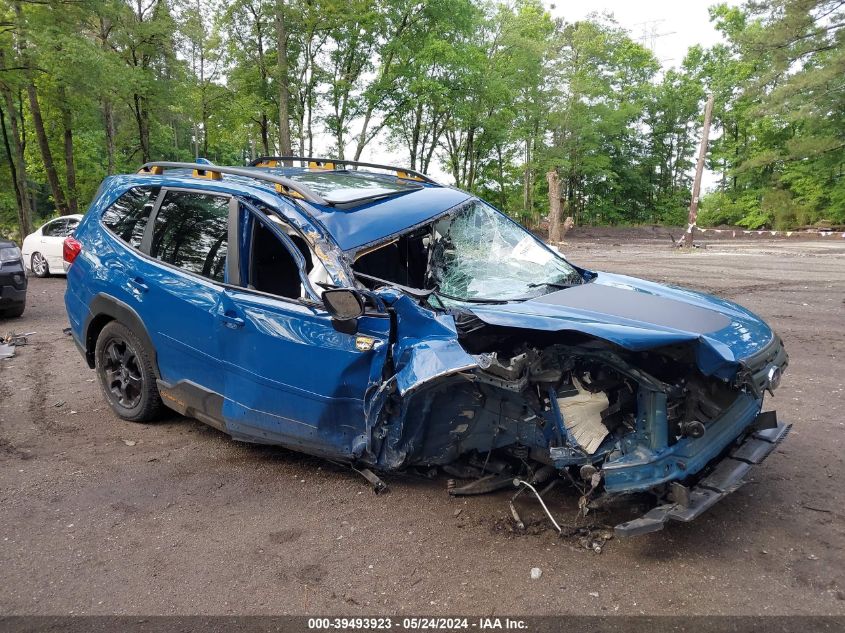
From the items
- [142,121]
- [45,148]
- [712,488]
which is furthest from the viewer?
[142,121]

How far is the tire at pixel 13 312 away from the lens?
29.9 feet

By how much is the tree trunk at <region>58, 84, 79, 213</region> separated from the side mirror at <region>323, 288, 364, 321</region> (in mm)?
22067

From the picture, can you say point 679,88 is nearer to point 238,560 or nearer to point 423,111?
point 423,111

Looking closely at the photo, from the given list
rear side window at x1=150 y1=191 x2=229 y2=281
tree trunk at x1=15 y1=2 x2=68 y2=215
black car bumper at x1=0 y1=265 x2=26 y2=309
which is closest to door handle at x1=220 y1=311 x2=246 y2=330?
rear side window at x1=150 y1=191 x2=229 y2=281

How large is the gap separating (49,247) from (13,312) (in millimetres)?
6081

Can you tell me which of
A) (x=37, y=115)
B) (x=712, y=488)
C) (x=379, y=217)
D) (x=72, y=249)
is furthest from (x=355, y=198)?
(x=37, y=115)

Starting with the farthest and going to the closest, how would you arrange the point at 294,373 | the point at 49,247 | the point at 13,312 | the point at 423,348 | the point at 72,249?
1. the point at 49,247
2. the point at 13,312
3. the point at 72,249
4. the point at 294,373
5. the point at 423,348

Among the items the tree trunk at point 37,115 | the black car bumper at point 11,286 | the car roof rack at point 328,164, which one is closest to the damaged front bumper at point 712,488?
the car roof rack at point 328,164

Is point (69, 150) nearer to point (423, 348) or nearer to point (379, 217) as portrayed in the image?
point (379, 217)

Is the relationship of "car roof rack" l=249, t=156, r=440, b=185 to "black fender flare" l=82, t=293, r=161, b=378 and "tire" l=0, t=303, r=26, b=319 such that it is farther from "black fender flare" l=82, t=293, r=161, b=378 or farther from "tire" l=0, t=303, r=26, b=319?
"tire" l=0, t=303, r=26, b=319

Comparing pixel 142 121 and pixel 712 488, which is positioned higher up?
pixel 142 121

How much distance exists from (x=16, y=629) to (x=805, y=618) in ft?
10.4

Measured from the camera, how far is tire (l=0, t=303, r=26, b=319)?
9102 millimetres

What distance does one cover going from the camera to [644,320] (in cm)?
282
